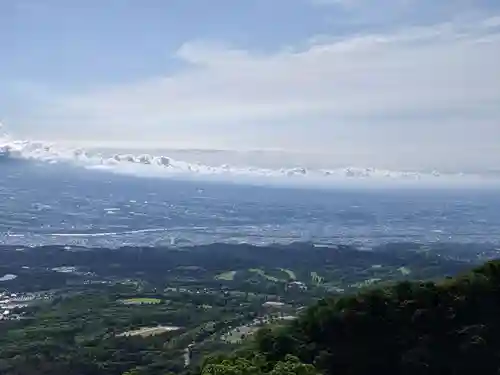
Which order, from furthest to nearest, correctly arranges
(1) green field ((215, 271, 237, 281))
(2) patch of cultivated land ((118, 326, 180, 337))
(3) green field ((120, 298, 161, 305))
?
1. (1) green field ((215, 271, 237, 281))
2. (3) green field ((120, 298, 161, 305))
3. (2) patch of cultivated land ((118, 326, 180, 337))

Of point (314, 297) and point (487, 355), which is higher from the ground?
point (487, 355)

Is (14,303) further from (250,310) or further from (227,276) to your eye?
(227,276)

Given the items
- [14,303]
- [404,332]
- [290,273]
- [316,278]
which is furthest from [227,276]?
[404,332]

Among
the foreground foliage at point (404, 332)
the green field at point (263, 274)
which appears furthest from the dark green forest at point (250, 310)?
the green field at point (263, 274)

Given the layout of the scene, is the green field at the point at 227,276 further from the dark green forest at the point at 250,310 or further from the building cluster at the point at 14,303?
the building cluster at the point at 14,303

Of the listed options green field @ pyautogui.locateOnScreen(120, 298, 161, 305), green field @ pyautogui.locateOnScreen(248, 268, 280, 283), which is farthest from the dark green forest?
green field @ pyautogui.locateOnScreen(248, 268, 280, 283)

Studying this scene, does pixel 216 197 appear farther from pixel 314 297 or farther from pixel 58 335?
pixel 58 335

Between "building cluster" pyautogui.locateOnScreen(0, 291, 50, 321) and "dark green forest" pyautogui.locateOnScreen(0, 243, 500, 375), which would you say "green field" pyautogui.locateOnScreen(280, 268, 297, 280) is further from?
"building cluster" pyautogui.locateOnScreen(0, 291, 50, 321)

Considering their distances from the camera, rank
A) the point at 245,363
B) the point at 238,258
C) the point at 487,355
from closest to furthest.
A: the point at 245,363
the point at 487,355
the point at 238,258

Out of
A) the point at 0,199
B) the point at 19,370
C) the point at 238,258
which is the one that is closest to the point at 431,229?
the point at 238,258
